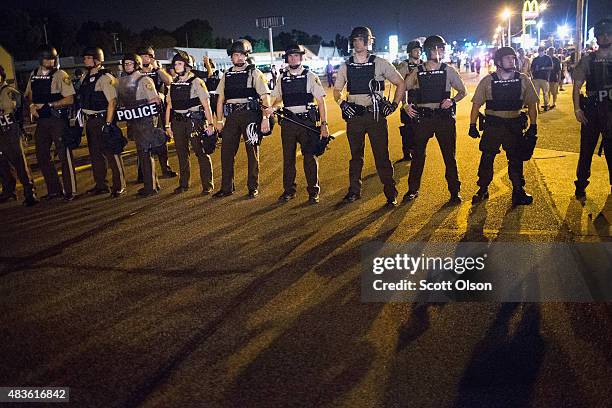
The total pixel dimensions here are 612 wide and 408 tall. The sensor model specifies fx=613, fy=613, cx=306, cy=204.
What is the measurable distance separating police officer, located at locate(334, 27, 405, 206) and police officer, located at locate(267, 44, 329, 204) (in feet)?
1.21

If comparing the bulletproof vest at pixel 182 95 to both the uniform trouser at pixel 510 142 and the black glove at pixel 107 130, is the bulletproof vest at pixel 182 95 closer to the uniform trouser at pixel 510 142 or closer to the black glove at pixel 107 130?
the black glove at pixel 107 130

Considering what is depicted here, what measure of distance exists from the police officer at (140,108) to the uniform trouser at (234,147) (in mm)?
1120

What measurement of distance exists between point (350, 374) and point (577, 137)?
11.0 m

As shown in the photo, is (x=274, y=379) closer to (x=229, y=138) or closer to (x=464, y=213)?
(x=464, y=213)

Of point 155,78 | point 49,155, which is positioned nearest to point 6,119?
point 49,155

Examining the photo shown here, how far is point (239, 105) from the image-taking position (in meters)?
8.78

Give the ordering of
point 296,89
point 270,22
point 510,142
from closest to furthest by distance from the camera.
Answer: point 510,142
point 296,89
point 270,22

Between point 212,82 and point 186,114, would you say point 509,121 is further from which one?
point 212,82

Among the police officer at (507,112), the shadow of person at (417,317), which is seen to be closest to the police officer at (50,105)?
the shadow of person at (417,317)

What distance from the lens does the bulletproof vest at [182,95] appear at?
9.21m

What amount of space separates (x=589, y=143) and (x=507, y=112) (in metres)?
1.13

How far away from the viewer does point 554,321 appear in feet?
14.3

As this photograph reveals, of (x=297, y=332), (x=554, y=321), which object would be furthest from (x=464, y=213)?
(x=297, y=332)

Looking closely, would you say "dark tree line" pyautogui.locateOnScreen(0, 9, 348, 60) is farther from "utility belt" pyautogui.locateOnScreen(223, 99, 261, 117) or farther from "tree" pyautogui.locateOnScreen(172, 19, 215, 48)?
"utility belt" pyautogui.locateOnScreen(223, 99, 261, 117)
